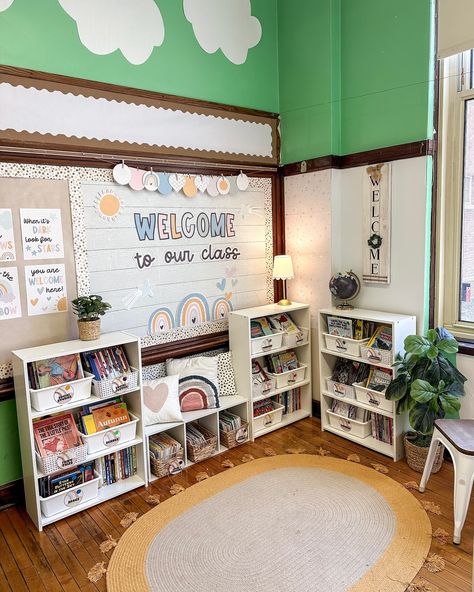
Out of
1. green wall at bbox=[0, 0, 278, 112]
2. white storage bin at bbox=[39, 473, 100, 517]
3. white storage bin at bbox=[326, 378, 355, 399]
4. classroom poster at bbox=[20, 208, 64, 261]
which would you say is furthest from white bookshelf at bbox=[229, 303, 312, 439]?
green wall at bbox=[0, 0, 278, 112]

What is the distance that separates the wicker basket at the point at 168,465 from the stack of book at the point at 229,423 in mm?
375

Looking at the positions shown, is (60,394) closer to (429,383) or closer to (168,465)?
(168,465)

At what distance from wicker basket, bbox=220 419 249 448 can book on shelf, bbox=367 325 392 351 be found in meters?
1.05

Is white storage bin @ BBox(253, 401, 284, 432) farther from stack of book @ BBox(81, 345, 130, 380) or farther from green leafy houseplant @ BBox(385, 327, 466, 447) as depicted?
stack of book @ BBox(81, 345, 130, 380)

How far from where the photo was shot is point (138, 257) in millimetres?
3014

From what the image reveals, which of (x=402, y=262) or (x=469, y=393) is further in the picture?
(x=402, y=262)

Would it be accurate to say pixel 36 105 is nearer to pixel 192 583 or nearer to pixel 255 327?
pixel 255 327

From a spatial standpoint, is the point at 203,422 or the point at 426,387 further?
the point at 203,422

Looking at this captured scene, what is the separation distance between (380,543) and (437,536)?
285mm

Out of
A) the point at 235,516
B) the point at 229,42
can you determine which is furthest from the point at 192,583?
the point at 229,42

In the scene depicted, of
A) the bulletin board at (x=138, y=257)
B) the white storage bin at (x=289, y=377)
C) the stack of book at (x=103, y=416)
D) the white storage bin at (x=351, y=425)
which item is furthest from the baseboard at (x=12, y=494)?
the white storage bin at (x=351, y=425)

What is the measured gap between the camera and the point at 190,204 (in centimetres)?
324

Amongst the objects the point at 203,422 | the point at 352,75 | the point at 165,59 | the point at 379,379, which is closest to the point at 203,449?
the point at 203,422

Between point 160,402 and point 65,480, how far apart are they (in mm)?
702
